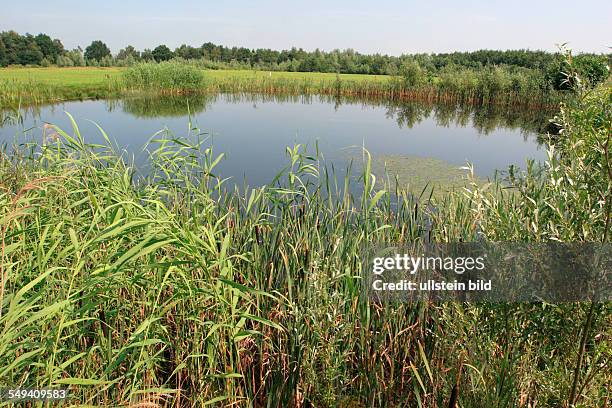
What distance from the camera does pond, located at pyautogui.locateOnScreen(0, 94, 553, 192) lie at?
844 cm

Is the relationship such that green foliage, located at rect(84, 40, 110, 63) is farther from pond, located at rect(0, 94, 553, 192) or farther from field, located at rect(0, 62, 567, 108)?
pond, located at rect(0, 94, 553, 192)

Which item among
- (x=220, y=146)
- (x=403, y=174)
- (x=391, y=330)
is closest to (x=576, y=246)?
(x=391, y=330)

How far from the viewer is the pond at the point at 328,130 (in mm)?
8438

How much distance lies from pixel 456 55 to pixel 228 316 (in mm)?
64536

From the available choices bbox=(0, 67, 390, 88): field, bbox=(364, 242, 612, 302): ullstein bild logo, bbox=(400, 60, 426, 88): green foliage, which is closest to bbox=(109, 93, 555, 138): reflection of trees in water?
bbox=(400, 60, 426, 88): green foliage

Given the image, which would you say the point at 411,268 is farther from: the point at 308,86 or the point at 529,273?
the point at 308,86

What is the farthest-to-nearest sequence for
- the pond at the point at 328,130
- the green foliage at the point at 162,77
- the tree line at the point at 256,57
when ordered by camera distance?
the tree line at the point at 256,57 → the green foliage at the point at 162,77 → the pond at the point at 328,130

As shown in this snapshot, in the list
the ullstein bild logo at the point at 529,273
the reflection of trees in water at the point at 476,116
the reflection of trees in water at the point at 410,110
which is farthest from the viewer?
the reflection of trees in water at the point at 410,110

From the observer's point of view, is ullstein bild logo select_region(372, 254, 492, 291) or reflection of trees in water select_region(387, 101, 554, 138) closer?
ullstein bild logo select_region(372, 254, 492, 291)

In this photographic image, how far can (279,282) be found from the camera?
2.32 m

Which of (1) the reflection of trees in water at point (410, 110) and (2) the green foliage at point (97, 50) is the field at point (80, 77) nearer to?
(1) the reflection of trees in water at point (410, 110)

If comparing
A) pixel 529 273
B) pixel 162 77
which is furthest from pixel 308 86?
pixel 529 273

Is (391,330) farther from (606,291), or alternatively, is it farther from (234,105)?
(234,105)

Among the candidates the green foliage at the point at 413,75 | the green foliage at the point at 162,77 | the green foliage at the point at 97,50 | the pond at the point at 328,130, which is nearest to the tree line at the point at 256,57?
the green foliage at the point at 97,50
